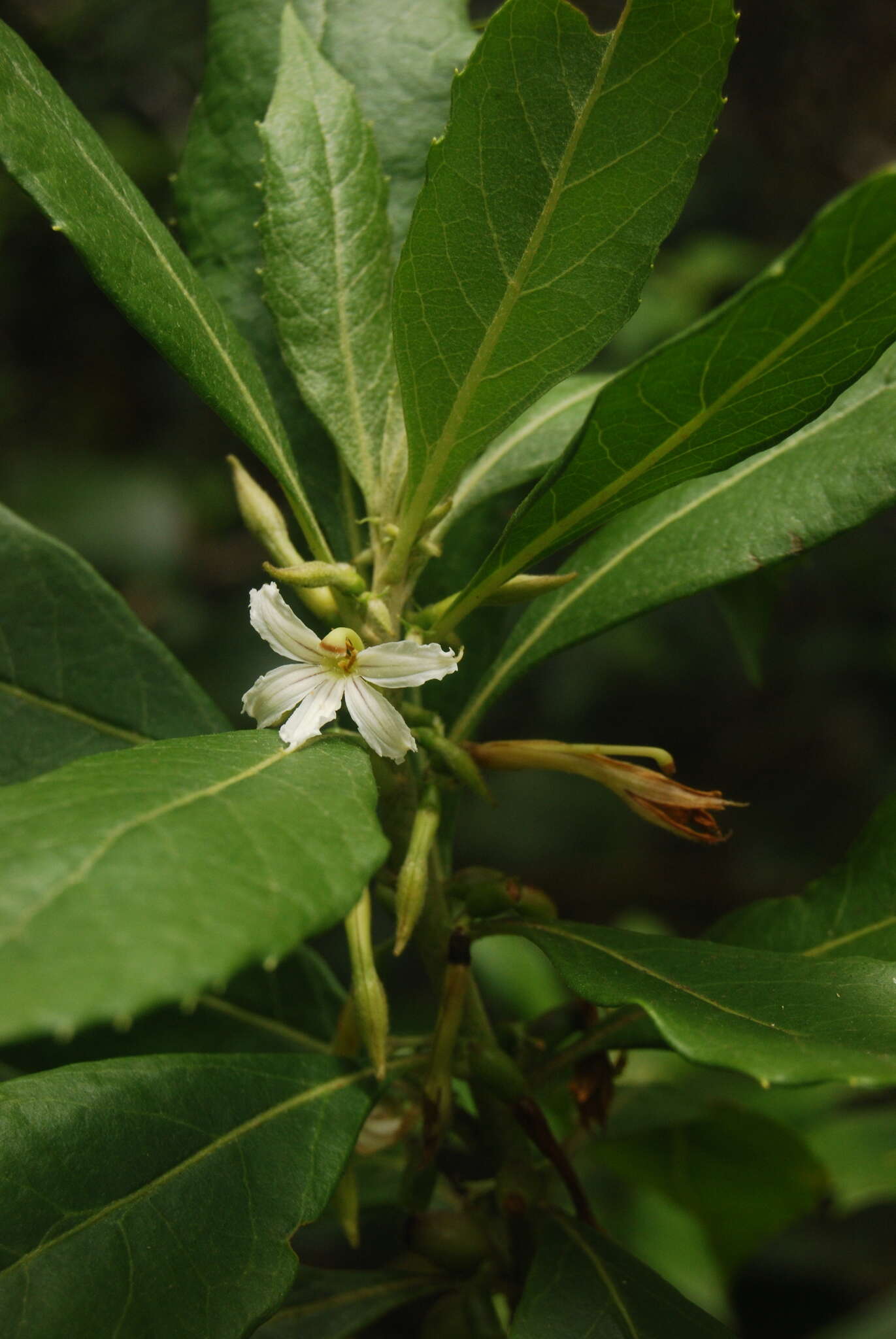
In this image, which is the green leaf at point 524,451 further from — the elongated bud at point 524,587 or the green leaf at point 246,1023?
the green leaf at point 246,1023

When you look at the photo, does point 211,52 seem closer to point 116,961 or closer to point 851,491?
point 851,491

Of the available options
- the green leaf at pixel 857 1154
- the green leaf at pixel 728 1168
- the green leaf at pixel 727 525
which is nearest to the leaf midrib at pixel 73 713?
the green leaf at pixel 727 525

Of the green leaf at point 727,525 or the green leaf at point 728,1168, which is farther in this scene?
the green leaf at point 728,1168

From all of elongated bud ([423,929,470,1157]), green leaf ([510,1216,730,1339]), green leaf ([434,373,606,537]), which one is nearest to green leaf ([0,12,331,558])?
green leaf ([434,373,606,537])

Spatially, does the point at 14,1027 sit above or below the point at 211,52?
below

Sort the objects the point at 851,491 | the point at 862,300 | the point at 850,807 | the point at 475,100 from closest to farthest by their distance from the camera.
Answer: the point at 862,300, the point at 475,100, the point at 851,491, the point at 850,807

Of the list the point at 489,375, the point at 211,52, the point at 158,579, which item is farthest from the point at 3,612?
the point at 158,579

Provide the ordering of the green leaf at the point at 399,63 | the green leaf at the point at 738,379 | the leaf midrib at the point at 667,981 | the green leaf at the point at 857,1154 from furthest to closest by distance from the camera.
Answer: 1. the green leaf at the point at 857,1154
2. the green leaf at the point at 399,63
3. the leaf midrib at the point at 667,981
4. the green leaf at the point at 738,379
